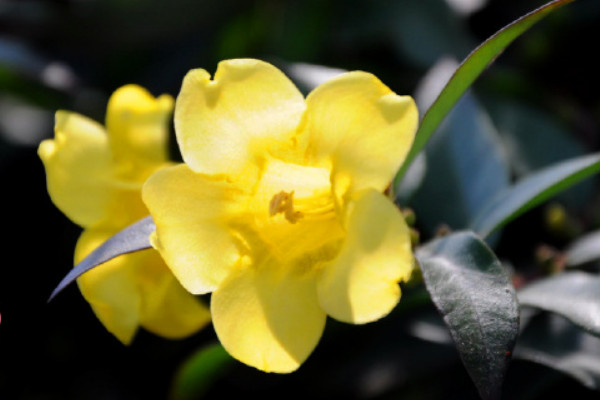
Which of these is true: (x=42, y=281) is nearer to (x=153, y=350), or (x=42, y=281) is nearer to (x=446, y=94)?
(x=153, y=350)

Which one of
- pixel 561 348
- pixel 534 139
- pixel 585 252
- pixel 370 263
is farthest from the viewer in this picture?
pixel 534 139

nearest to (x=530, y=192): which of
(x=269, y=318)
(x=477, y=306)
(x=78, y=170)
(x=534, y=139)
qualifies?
(x=477, y=306)

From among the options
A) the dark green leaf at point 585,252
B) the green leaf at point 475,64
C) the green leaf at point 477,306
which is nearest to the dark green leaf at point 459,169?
the dark green leaf at point 585,252

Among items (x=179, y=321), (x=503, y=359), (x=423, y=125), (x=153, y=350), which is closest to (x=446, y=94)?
(x=423, y=125)

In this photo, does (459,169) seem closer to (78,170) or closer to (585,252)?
(585,252)

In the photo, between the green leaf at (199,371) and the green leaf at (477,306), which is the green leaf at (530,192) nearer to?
the green leaf at (477,306)

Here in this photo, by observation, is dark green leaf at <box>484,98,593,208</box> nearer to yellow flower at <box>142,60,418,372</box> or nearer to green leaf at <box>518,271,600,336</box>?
green leaf at <box>518,271,600,336</box>
